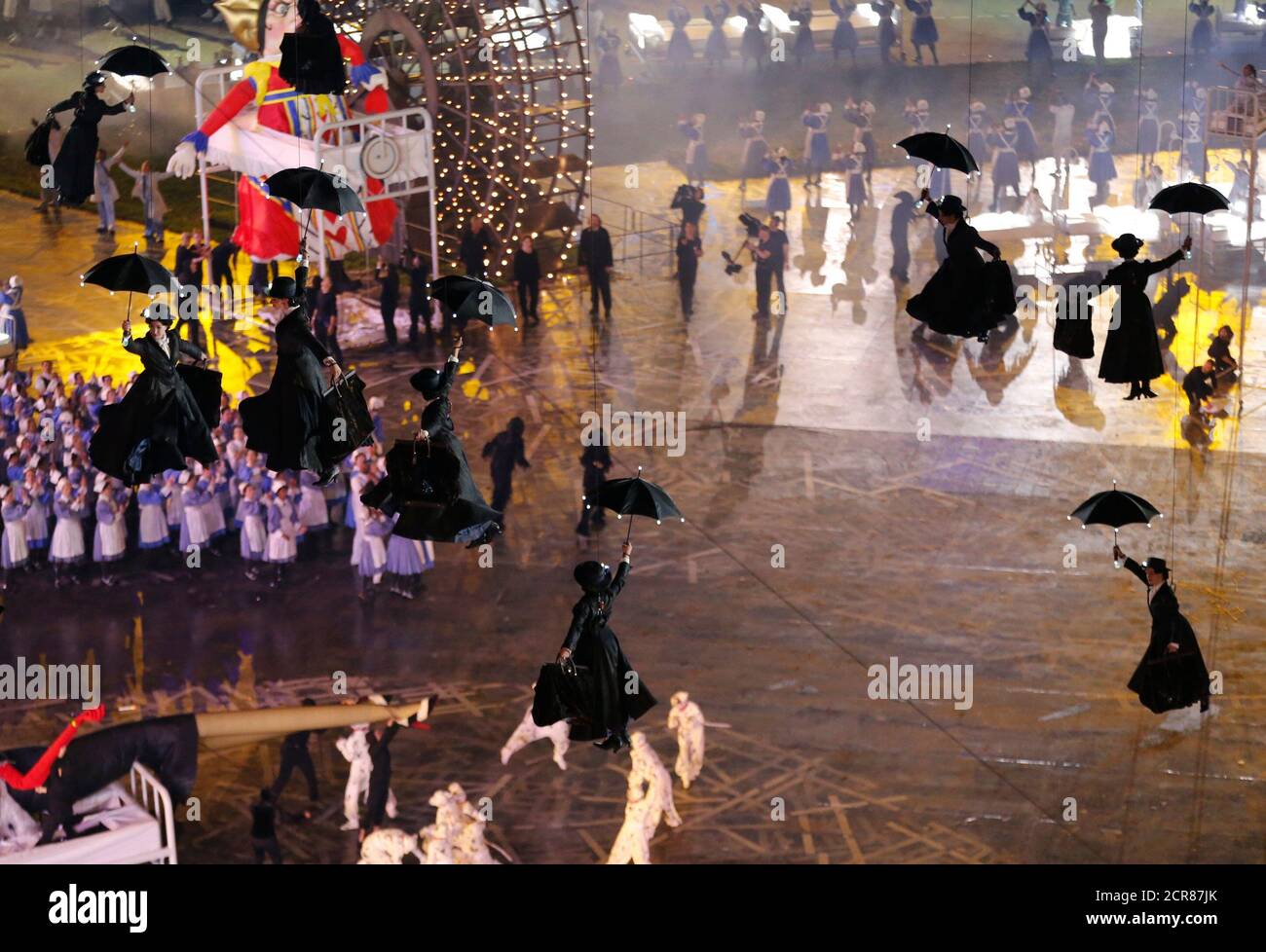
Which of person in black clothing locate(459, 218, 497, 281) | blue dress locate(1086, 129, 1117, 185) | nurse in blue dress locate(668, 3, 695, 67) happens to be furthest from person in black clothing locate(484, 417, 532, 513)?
blue dress locate(1086, 129, 1117, 185)

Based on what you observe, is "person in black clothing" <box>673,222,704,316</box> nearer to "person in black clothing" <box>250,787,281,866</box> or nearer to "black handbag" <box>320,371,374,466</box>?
"person in black clothing" <box>250,787,281,866</box>

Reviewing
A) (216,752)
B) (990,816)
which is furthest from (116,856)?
(990,816)

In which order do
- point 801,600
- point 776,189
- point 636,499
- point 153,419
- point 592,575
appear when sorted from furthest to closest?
point 776,189 → point 801,600 → point 153,419 → point 636,499 → point 592,575

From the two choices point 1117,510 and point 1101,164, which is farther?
point 1101,164

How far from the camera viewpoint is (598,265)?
22703 mm

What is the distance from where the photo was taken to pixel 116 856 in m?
18.3

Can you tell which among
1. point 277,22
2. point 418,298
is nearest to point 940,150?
point 418,298

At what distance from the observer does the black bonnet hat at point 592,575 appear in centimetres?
1409

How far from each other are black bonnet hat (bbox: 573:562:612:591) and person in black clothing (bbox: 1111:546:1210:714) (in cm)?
420

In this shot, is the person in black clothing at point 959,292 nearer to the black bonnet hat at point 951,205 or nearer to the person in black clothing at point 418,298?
the black bonnet hat at point 951,205

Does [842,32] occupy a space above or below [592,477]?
above

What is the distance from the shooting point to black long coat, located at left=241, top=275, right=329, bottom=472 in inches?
610

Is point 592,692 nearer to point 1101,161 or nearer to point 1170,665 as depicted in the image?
point 1170,665

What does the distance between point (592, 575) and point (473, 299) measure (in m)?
1.98
